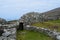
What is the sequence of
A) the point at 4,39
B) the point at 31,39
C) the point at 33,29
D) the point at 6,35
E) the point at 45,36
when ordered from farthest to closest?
the point at 33,29 < the point at 45,36 < the point at 31,39 < the point at 6,35 < the point at 4,39

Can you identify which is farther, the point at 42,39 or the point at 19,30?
the point at 19,30

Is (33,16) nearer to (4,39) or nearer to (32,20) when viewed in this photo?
(32,20)

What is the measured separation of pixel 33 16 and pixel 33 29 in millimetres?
13087

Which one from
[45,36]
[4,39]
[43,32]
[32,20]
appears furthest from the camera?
[32,20]

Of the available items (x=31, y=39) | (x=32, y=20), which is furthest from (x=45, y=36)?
(x=32, y=20)

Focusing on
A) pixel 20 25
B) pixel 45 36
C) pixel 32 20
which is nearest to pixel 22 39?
pixel 45 36

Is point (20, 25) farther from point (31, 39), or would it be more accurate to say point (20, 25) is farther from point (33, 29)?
point (31, 39)

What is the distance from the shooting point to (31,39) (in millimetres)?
26500

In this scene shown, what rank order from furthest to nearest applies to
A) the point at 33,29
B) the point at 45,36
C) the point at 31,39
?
the point at 33,29
the point at 45,36
the point at 31,39

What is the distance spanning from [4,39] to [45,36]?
33.3ft

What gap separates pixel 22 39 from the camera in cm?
2662

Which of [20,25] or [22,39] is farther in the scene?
[20,25]

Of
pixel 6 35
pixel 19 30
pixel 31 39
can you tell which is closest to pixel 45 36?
pixel 31 39

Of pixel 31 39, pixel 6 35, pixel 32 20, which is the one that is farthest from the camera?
pixel 32 20
